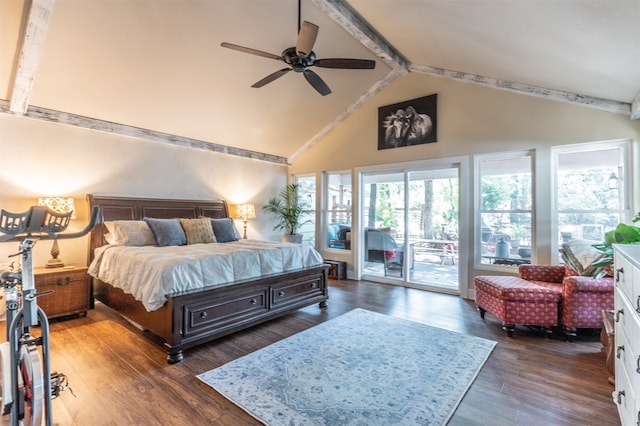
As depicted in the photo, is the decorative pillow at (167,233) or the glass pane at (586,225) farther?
the decorative pillow at (167,233)

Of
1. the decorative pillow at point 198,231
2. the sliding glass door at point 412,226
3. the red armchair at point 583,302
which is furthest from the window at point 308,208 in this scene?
the red armchair at point 583,302

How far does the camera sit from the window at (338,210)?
20.3ft

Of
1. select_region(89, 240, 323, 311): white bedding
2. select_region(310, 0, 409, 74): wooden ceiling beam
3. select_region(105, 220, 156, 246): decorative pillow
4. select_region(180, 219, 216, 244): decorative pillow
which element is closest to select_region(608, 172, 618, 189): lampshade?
select_region(310, 0, 409, 74): wooden ceiling beam

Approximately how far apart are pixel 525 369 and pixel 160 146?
553 centimetres

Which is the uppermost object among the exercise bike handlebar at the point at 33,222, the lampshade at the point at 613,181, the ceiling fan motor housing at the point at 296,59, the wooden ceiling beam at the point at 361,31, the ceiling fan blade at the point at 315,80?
the wooden ceiling beam at the point at 361,31

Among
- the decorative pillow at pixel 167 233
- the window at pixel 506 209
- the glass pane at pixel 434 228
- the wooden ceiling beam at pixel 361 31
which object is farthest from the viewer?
the glass pane at pixel 434 228

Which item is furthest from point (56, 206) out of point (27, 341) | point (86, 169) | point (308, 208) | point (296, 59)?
point (308, 208)

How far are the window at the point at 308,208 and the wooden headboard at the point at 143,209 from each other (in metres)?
1.77

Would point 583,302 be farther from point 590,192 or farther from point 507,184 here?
point 507,184

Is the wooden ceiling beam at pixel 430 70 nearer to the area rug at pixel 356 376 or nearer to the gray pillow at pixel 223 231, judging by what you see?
the area rug at pixel 356 376

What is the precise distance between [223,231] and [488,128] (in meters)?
4.34

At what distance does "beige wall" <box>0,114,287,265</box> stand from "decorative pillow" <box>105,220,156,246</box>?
0.57 m

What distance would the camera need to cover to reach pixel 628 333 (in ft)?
5.16

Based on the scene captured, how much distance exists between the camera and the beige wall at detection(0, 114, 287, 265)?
3.71 metres
